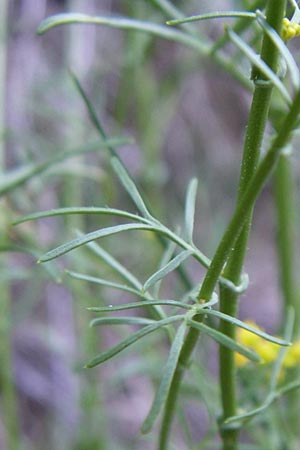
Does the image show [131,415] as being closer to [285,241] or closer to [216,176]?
[216,176]

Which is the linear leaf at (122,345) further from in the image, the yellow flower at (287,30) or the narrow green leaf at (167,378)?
the yellow flower at (287,30)

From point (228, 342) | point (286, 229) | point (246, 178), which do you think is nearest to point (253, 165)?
point (246, 178)

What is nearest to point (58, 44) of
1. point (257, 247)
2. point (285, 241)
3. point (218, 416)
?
point (257, 247)

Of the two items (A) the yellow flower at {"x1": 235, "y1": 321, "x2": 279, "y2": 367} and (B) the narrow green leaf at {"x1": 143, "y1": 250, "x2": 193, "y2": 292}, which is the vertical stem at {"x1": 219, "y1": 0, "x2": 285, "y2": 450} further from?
(A) the yellow flower at {"x1": 235, "y1": 321, "x2": 279, "y2": 367}

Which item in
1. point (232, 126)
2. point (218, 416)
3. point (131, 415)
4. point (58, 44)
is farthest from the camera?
point (232, 126)

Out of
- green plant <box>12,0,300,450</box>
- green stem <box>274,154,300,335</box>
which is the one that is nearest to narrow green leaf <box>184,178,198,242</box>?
green plant <box>12,0,300,450</box>
